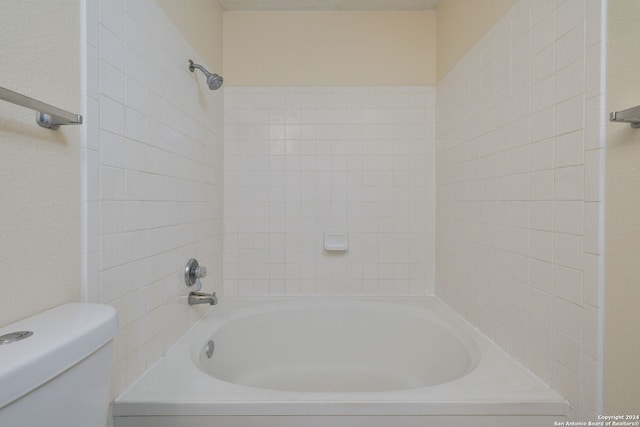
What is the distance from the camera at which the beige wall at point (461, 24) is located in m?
1.30

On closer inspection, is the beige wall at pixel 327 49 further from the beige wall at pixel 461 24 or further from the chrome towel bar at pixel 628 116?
the chrome towel bar at pixel 628 116

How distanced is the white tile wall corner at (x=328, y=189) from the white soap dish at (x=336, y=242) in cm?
4

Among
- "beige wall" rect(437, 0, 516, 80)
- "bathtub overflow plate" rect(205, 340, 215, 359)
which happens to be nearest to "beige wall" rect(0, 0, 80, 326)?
"bathtub overflow plate" rect(205, 340, 215, 359)

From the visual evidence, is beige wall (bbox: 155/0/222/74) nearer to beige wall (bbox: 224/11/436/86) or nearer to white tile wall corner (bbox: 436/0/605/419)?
beige wall (bbox: 224/11/436/86)

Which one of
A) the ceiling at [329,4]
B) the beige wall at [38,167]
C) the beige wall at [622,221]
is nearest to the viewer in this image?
the beige wall at [38,167]

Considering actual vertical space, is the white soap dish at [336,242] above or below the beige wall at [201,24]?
below

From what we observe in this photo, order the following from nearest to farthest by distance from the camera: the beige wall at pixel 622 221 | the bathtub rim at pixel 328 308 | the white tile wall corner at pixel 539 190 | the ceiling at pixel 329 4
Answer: the beige wall at pixel 622 221 → the white tile wall corner at pixel 539 190 → the bathtub rim at pixel 328 308 → the ceiling at pixel 329 4

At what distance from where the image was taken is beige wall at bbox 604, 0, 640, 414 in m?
0.70

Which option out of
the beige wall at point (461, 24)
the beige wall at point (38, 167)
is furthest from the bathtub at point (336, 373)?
the beige wall at point (461, 24)

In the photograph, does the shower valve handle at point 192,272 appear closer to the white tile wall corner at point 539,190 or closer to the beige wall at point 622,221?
the white tile wall corner at point 539,190

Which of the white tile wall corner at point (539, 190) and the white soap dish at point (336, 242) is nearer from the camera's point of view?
the white tile wall corner at point (539, 190)

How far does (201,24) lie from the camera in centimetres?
159

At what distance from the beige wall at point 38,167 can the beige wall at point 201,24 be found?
23.9 inches

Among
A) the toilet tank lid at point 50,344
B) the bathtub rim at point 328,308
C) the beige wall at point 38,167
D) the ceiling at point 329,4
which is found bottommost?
the bathtub rim at point 328,308
